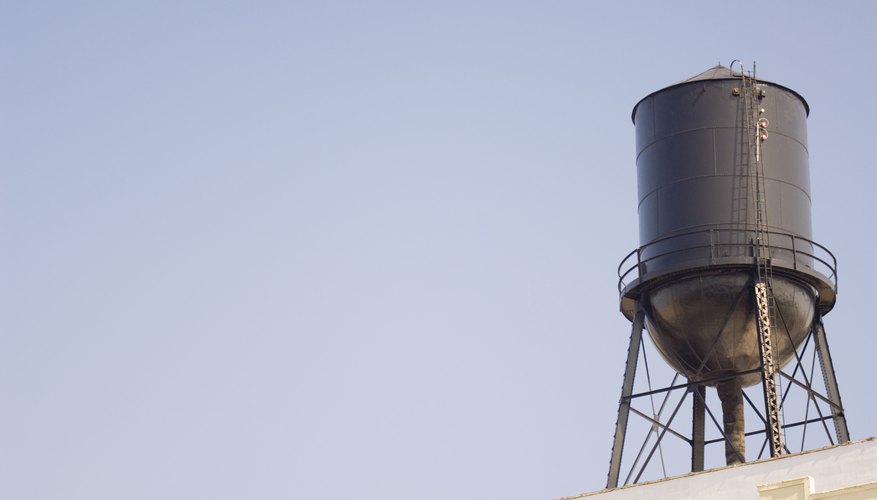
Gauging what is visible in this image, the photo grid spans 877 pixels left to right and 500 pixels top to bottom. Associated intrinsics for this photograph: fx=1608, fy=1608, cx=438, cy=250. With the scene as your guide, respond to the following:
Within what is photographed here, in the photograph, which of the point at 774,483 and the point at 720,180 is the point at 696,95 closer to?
the point at 720,180

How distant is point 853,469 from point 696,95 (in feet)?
31.5

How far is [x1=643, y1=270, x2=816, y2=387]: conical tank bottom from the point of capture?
32219mm

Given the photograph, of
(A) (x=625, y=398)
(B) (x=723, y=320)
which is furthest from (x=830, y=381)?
(A) (x=625, y=398)

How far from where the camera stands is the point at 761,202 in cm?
3281

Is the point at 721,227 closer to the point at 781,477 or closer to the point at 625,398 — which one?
the point at 625,398

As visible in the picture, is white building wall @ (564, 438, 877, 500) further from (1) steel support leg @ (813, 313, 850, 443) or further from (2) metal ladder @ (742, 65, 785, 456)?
(1) steel support leg @ (813, 313, 850, 443)

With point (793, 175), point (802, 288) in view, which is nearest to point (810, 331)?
point (802, 288)

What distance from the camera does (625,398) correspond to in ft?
110

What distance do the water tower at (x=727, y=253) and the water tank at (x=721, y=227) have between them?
0.02m

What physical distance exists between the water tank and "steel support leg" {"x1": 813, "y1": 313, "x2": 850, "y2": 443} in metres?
0.44

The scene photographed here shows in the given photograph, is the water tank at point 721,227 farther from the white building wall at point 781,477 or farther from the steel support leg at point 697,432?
the white building wall at point 781,477

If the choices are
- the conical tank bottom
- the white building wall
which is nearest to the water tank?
the conical tank bottom

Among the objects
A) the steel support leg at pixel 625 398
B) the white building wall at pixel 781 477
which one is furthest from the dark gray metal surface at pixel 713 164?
the white building wall at pixel 781 477

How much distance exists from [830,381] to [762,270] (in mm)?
2749
